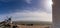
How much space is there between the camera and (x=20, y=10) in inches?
67.9

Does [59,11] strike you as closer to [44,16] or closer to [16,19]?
[44,16]

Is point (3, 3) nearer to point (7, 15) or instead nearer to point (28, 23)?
point (7, 15)

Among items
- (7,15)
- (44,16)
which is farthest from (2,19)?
(44,16)

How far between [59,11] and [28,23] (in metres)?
0.74

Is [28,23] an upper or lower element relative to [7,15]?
lower

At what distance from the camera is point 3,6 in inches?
68.1

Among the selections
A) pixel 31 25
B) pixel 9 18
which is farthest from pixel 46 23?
pixel 9 18

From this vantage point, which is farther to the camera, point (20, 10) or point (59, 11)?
point (20, 10)

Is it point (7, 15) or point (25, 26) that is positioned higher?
point (7, 15)

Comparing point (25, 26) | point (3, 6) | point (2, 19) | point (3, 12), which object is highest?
point (3, 6)

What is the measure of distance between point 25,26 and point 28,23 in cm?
8

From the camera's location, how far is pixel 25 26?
1.71 meters

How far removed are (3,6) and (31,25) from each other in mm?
635

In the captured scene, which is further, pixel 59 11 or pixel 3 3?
pixel 3 3
